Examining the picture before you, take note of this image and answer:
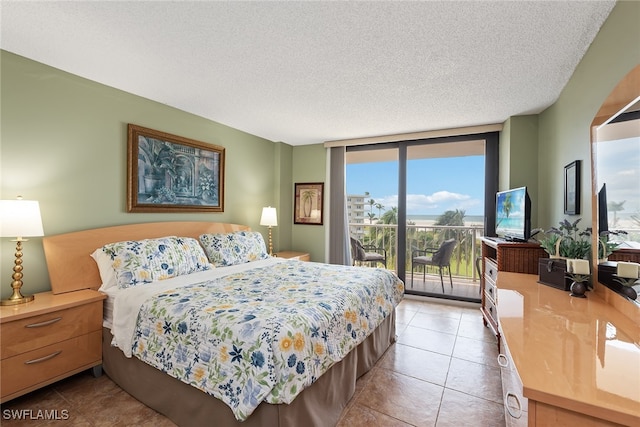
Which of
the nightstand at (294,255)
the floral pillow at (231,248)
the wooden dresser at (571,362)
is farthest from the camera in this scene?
the nightstand at (294,255)

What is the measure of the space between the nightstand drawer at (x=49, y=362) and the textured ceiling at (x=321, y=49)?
7.03ft

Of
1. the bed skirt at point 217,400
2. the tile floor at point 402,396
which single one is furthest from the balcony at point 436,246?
the bed skirt at point 217,400

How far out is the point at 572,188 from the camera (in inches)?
86.7

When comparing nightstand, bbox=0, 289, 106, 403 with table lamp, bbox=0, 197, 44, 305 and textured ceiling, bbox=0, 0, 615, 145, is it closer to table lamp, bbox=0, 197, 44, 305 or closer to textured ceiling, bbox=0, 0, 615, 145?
table lamp, bbox=0, 197, 44, 305

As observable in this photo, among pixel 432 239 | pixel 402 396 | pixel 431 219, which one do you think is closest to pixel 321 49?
pixel 402 396

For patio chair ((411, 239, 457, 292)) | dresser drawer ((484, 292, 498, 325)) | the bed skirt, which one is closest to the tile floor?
the bed skirt

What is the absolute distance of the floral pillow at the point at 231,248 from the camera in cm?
322

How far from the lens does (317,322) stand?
171 centimetres

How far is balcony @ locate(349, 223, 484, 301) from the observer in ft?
15.3

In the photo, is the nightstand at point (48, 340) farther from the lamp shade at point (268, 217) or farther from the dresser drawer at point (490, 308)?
the dresser drawer at point (490, 308)

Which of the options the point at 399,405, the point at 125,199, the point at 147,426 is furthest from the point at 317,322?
the point at 125,199

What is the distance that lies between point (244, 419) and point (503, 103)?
11.6ft

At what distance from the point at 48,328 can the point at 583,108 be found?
4069 mm

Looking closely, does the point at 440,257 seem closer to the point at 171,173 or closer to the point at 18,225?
the point at 171,173
